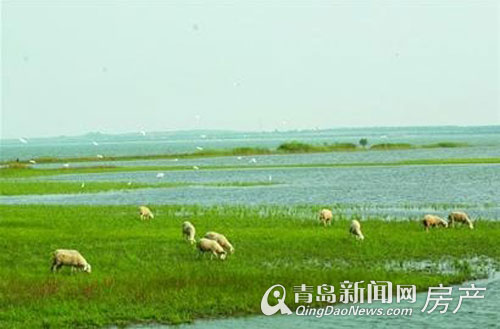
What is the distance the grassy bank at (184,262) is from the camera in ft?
63.4

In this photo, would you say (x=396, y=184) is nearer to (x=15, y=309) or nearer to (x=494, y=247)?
(x=494, y=247)

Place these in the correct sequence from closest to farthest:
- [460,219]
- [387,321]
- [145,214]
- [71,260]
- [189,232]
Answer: [387,321]
[71,260]
[189,232]
[460,219]
[145,214]

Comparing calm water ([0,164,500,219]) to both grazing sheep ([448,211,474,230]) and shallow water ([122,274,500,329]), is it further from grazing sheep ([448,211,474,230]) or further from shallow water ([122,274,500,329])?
shallow water ([122,274,500,329])

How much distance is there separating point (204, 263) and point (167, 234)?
832 cm

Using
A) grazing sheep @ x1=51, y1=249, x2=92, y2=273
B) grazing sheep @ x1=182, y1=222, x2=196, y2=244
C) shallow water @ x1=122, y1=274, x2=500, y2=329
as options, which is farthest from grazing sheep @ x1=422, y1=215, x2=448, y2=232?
grazing sheep @ x1=51, y1=249, x2=92, y2=273

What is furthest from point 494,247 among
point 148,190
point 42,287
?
point 148,190

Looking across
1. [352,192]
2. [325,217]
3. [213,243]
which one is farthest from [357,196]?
[213,243]

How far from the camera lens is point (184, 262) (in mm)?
24828

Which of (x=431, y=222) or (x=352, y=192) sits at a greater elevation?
(x=431, y=222)

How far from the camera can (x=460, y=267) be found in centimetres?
2381

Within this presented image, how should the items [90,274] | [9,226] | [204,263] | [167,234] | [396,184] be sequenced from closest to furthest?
1. [90,274]
2. [204,263]
3. [167,234]
4. [9,226]
5. [396,184]

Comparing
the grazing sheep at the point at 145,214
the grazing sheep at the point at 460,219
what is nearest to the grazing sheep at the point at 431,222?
the grazing sheep at the point at 460,219

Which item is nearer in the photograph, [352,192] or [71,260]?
[71,260]

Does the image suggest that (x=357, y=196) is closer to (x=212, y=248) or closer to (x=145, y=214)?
(x=145, y=214)
